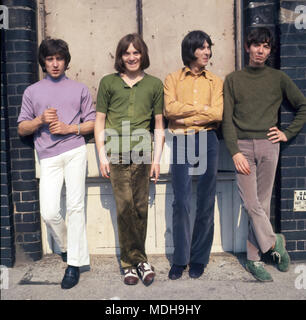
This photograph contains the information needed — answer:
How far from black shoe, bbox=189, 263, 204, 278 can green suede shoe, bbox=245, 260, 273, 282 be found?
0.48m

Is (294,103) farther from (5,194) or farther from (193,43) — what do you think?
(5,194)

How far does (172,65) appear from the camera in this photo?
181 inches

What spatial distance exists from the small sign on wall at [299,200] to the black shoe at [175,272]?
4.49ft

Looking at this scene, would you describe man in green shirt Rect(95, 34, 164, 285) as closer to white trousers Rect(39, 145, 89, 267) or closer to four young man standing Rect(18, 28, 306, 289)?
four young man standing Rect(18, 28, 306, 289)

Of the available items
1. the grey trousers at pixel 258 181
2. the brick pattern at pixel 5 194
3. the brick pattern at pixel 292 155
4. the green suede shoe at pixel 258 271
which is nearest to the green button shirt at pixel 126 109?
the grey trousers at pixel 258 181

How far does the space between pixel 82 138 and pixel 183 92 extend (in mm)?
1058

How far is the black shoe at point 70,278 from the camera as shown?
3.82 m

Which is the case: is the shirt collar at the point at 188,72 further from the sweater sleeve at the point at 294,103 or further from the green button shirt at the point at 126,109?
the sweater sleeve at the point at 294,103

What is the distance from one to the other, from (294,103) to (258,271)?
1.66m

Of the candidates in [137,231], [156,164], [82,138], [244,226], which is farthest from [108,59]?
[244,226]

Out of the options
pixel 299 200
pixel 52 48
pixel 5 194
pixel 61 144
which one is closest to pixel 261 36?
pixel 299 200

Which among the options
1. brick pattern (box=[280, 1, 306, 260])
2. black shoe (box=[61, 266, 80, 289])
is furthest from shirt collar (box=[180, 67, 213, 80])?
black shoe (box=[61, 266, 80, 289])

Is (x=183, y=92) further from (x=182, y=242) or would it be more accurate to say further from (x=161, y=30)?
(x=182, y=242)

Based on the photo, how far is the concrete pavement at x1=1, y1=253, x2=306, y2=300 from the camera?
11.9 ft
